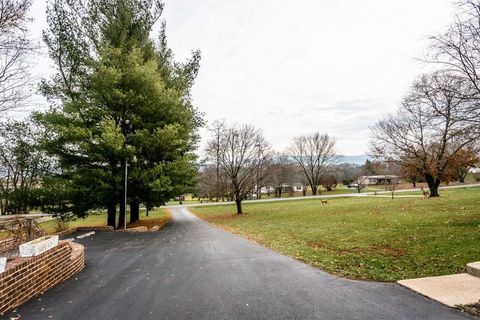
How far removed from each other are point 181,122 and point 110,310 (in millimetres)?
16172

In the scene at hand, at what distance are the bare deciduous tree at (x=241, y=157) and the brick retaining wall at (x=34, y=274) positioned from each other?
21599 mm

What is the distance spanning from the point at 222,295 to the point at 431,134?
44.3ft

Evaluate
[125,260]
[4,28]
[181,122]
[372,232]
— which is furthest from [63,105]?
[372,232]

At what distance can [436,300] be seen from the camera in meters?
4.75

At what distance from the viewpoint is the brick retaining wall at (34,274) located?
193 inches

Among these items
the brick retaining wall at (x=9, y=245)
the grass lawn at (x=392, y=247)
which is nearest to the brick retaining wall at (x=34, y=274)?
the brick retaining wall at (x=9, y=245)

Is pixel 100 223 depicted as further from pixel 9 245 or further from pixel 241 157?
pixel 9 245

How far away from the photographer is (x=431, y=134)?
14398 mm

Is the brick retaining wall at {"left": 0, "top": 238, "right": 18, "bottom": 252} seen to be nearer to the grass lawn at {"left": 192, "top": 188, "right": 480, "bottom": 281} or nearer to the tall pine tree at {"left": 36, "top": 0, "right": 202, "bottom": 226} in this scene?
the grass lawn at {"left": 192, "top": 188, "right": 480, "bottom": 281}

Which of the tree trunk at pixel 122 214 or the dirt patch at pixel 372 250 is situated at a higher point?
the tree trunk at pixel 122 214

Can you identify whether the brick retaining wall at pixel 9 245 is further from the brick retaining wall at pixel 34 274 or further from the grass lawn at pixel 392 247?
the grass lawn at pixel 392 247

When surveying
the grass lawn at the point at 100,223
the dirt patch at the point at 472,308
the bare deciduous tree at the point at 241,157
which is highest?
the bare deciduous tree at the point at 241,157

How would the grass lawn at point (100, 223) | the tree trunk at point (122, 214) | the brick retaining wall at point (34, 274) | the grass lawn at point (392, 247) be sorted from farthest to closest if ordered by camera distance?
the grass lawn at point (100, 223)
the tree trunk at point (122, 214)
the grass lawn at point (392, 247)
the brick retaining wall at point (34, 274)

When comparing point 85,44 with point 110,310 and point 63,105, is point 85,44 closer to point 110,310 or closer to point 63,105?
point 63,105
